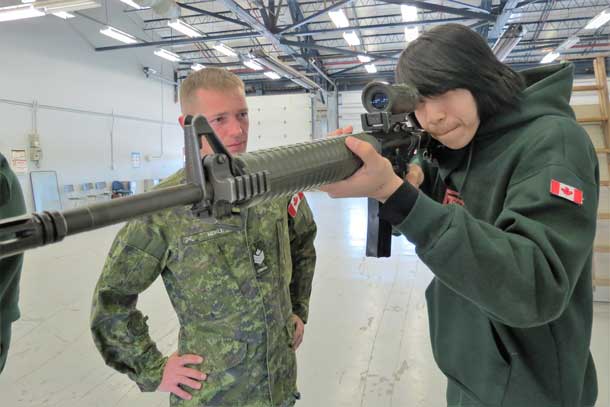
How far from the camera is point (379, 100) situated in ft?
3.48

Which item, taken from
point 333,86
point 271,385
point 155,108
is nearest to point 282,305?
point 271,385

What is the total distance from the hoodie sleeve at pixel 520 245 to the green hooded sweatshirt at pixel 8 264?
1534 mm

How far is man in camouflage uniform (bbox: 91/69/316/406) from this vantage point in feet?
3.97

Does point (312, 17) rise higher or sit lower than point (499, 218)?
higher

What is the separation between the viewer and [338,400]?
2.42 m

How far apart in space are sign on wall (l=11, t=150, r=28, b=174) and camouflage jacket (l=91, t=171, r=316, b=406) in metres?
8.85

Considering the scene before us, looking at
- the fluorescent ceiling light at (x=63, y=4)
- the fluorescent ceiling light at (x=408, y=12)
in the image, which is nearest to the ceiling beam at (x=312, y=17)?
the fluorescent ceiling light at (x=408, y=12)

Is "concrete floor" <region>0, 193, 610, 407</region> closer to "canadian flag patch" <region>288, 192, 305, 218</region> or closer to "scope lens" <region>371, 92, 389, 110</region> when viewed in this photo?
"canadian flag patch" <region>288, 192, 305, 218</region>

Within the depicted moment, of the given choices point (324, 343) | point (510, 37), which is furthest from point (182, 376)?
point (510, 37)

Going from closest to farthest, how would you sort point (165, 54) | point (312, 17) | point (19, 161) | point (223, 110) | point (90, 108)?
point (223, 110)
point (312, 17)
point (19, 161)
point (165, 54)
point (90, 108)

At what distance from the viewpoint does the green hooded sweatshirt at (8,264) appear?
5.12 ft

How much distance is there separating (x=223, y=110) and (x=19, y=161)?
356 inches

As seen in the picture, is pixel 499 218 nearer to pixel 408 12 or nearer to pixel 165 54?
pixel 408 12

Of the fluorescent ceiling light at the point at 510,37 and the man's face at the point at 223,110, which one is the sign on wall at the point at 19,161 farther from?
the fluorescent ceiling light at the point at 510,37
